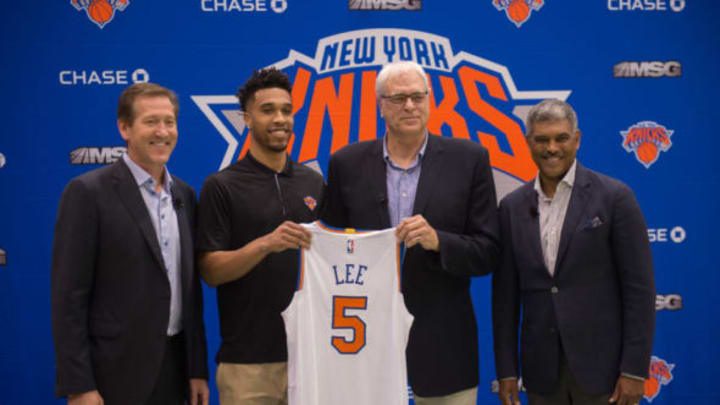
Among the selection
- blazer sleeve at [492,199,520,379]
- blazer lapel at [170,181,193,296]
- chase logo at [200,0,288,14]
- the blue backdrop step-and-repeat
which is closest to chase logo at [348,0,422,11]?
the blue backdrop step-and-repeat

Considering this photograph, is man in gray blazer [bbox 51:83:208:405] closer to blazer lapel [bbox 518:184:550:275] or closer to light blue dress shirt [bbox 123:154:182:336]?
light blue dress shirt [bbox 123:154:182:336]

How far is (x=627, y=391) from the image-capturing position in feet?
7.08

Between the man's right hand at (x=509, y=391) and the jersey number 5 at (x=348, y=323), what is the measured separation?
2.22 feet

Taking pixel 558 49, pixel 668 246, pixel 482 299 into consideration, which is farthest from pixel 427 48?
pixel 668 246

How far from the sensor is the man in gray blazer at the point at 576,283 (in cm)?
219

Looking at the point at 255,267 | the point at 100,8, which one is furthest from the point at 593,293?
the point at 100,8

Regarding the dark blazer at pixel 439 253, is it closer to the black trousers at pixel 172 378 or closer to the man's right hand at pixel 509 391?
Answer: the man's right hand at pixel 509 391

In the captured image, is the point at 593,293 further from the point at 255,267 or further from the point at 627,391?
the point at 255,267

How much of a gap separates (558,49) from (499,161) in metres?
0.90

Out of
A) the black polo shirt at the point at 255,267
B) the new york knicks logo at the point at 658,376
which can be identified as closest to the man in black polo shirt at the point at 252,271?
the black polo shirt at the point at 255,267

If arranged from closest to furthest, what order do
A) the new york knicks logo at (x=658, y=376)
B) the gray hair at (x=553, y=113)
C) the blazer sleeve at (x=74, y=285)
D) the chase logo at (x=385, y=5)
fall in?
the blazer sleeve at (x=74, y=285) → the gray hair at (x=553, y=113) → the chase logo at (x=385, y=5) → the new york knicks logo at (x=658, y=376)

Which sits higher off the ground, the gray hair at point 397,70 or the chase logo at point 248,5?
the chase logo at point 248,5

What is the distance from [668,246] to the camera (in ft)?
12.7

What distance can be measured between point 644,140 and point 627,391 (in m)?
2.26
